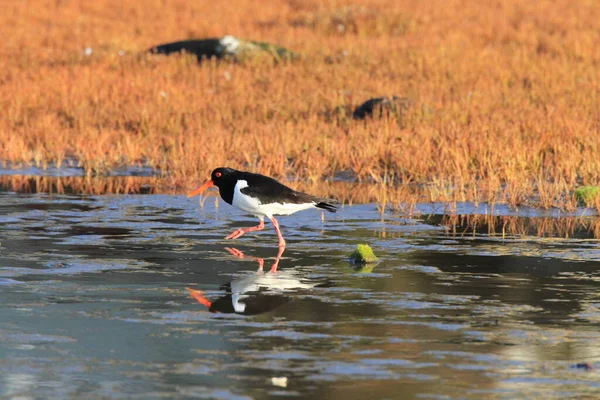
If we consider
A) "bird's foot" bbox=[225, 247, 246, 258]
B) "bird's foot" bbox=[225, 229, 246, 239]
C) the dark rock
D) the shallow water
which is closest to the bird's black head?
"bird's foot" bbox=[225, 229, 246, 239]

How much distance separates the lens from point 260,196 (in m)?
11.2

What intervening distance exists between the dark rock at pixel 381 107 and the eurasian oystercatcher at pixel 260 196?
30.7ft

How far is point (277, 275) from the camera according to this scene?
955 cm

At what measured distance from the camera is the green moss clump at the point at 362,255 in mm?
10141

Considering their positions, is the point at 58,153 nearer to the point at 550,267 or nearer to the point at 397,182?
the point at 397,182

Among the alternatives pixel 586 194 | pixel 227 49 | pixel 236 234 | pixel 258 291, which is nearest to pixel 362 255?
pixel 258 291

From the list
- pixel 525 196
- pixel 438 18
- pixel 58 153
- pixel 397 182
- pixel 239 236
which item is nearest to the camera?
pixel 239 236

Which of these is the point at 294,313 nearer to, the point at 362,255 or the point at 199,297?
the point at 199,297

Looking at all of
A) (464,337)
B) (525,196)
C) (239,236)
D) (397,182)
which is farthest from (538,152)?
(464,337)

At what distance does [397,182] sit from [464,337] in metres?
9.61

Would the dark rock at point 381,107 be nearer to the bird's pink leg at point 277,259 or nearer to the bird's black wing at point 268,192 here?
the bird's black wing at point 268,192

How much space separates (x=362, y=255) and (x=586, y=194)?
493 centimetres

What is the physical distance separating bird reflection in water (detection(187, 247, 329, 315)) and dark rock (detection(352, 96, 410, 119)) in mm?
11262

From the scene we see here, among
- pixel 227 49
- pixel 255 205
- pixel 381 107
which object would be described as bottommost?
pixel 255 205
